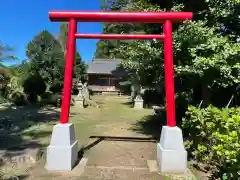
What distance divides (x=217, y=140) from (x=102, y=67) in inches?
1176

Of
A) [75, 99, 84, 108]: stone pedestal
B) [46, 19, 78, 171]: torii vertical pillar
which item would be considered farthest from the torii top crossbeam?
[75, 99, 84, 108]: stone pedestal

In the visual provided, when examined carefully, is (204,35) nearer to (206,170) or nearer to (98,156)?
(206,170)

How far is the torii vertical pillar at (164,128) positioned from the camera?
4.57 metres

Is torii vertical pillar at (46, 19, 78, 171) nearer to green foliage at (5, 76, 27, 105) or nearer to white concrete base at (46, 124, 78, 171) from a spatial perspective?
white concrete base at (46, 124, 78, 171)

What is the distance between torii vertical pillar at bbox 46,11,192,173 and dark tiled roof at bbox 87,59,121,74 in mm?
26494

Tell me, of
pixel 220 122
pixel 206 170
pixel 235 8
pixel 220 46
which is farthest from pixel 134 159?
pixel 235 8

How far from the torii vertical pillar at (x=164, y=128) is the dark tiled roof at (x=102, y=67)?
86.9ft

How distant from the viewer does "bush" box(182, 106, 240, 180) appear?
314 centimetres

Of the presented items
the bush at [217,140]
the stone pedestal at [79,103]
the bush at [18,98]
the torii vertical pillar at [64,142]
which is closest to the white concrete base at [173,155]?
the bush at [217,140]

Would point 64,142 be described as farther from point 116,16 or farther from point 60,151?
point 116,16

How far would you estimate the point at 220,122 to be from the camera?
4117 millimetres

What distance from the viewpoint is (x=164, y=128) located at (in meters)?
4.82

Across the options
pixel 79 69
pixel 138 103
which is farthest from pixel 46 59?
pixel 138 103

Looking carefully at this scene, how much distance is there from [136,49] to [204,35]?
1742mm
